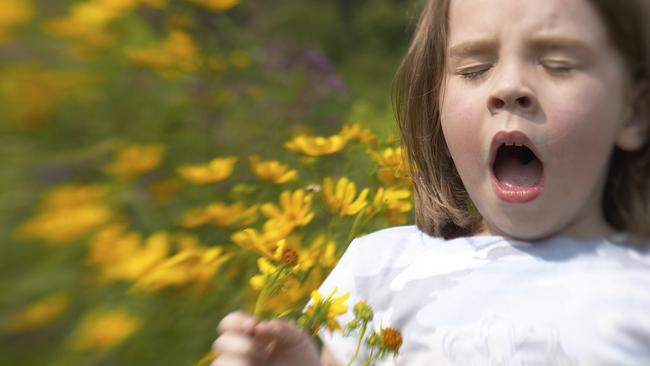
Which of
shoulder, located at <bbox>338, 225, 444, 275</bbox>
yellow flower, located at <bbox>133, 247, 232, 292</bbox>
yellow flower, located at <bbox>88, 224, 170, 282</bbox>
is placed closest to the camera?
yellow flower, located at <bbox>88, 224, 170, 282</bbox>

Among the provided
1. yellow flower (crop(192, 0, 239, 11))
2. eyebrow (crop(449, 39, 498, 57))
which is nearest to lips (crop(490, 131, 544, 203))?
eyebrow (crop(449, 39, 498, 57))

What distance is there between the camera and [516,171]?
94cm

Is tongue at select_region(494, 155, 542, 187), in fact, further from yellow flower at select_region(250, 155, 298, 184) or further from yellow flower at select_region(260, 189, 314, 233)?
yellow flower at select_region(250, 155, 298, 184)

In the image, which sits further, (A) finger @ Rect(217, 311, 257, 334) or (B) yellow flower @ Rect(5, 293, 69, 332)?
(A) finger @ Rect(217, 311, 257, 334)

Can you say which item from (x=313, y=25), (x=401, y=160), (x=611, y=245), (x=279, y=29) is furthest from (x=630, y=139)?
(x=313, y=25)

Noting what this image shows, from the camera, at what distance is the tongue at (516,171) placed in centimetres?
92

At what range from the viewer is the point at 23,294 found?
60 centimetres

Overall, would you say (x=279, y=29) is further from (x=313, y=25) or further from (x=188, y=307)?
(x=188, y=307)

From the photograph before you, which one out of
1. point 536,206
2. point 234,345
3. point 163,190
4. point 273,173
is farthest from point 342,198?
point 234,345

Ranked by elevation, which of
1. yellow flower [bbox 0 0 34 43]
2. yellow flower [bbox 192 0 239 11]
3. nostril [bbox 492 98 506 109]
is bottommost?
nostril [bbox 492 98 506 109]

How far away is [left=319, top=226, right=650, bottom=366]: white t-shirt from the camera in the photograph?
34.1 inches

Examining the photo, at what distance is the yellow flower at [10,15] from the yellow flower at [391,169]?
2.57 feet

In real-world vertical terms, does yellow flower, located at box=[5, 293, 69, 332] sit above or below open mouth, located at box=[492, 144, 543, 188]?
above

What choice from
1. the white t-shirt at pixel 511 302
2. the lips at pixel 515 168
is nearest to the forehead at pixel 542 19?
the lips at pixel 515 168
